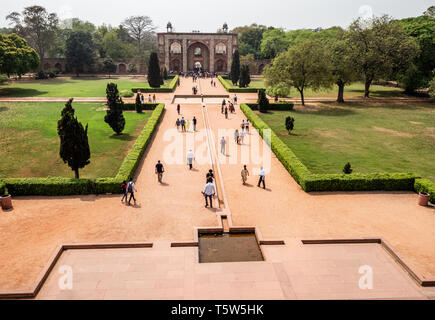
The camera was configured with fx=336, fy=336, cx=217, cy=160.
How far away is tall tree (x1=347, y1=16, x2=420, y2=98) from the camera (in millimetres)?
37094

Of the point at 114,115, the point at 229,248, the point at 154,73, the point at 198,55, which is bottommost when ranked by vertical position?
the point at 229,248

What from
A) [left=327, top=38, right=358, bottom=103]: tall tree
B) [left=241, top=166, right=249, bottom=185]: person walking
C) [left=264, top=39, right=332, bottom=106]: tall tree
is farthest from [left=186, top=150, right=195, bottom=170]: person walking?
[left=327, top=38, right=358, bottom=103]: tall tree

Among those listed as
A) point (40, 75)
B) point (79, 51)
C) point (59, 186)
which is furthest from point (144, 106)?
point (79, 51)

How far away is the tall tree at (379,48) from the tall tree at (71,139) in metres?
31.1

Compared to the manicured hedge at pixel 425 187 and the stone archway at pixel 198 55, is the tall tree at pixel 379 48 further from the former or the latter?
the stone archway at pixel 198 55

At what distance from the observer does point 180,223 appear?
12.2 m

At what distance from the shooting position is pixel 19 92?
43.4 m

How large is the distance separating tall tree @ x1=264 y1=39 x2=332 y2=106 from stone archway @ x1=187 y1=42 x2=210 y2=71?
134 ft

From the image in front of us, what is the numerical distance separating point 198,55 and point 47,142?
56.4 metres

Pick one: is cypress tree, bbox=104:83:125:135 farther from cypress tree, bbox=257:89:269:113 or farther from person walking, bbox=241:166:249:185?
cypress tree, bbox=257:89:269:113

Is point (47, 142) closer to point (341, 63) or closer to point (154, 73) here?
point (154, 73)

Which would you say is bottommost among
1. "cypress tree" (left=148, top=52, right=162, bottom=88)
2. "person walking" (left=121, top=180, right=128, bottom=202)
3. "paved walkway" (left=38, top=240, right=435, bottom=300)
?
"paved walkway" (left=38, top=240, right=435, bottom=300)

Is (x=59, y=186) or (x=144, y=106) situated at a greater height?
(x=144, y=106)
